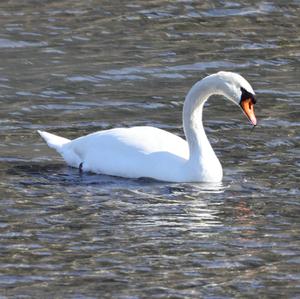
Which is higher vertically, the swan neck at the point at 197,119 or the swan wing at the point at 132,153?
the swan neck at the point at 197,119

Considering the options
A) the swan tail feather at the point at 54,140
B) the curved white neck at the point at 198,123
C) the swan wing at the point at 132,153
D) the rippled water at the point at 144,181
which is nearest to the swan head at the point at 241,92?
the curved white neck at the point at 198,123

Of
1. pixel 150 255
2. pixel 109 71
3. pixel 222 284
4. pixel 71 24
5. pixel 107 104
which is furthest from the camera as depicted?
pixel 71 24

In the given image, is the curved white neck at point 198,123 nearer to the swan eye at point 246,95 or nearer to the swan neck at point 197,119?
the swan neck at point 197,119

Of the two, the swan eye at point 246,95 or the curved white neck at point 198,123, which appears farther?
the curved white neck at point 198,123

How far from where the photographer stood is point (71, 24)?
1795 cm

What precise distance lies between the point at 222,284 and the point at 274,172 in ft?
10.2

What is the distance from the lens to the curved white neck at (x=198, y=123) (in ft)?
39.2

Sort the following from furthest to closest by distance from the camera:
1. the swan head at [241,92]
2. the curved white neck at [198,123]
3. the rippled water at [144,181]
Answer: the curved white neck at [198,123] → the swan head at [241,92] → the rippled water at [144,181]

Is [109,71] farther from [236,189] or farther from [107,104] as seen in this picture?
[236,189]

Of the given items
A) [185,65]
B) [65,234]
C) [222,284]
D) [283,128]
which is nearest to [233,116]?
[283,128]

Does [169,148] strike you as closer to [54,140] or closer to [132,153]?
[132,153]

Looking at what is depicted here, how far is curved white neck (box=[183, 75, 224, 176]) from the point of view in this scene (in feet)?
39.2

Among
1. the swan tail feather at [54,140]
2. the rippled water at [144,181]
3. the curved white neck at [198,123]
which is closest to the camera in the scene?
the rippled water at [144,181]

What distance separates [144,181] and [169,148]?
0.37 metres
